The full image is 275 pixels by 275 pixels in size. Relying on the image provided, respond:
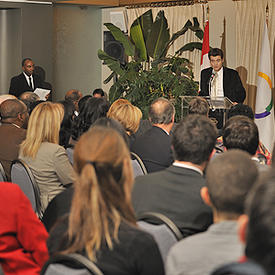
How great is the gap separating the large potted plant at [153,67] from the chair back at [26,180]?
4.98 m

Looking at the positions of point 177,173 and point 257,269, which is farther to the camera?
point 177,173

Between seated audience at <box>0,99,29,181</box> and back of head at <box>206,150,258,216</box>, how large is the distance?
2.75 meters

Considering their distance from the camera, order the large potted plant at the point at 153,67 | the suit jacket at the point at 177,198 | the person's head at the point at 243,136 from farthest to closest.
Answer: the large potted plant at the point at 153,67, the person's head at the point at 243,136, the suit jacket at the point at 177,198

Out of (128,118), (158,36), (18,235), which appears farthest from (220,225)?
(158,36)

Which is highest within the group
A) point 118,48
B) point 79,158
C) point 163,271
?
point 118,48

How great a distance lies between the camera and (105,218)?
1.79 meters

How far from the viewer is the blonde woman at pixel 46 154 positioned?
3.79m

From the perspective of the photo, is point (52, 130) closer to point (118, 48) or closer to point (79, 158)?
point (79, 158)

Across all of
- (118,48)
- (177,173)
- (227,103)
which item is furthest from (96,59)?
(177,173)

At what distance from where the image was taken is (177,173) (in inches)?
104

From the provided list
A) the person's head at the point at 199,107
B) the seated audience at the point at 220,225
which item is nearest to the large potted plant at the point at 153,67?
the person's head at the point at 199,107

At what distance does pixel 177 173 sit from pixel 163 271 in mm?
885

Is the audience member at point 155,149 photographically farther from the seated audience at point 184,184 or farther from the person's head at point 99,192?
the person's head at point 99,192

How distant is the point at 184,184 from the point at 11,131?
2.15 metres
